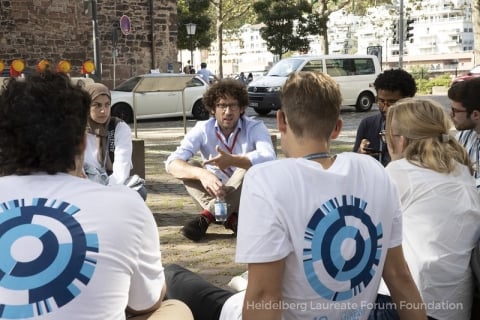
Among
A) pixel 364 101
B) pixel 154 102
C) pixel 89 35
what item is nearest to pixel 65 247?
pixel 154 102

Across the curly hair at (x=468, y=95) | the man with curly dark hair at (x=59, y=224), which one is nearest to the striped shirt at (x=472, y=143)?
the curly hair at (x=468, y=95)

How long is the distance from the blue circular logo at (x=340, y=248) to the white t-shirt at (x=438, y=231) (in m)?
0.57

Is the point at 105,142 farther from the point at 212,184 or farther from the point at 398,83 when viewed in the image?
the point at 398,83

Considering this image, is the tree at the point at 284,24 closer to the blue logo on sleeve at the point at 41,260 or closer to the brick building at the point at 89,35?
the brick building at the point at 89,35

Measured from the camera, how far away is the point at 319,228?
2023 millimetres

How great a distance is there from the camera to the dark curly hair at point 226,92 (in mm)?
5219

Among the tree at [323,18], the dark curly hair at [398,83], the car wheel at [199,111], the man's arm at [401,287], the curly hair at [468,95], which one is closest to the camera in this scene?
the man's arm at [401,287]

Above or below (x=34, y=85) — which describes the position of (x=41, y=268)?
below

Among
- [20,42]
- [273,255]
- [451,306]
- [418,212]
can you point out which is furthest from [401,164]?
[20,42]

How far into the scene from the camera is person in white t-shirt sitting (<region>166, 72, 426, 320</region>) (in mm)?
1985

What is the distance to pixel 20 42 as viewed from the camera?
893 inches

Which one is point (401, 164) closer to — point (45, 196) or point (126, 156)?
point (45, 196)

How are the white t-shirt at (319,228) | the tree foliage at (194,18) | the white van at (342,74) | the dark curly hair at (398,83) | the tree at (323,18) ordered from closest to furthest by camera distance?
1. the white t-shirt at (319,228)
2. the dark curly hair at (398,83)
3. the white van at (342,74)
4. the tree at (323,18)
5. the tree foliage at (194,18)

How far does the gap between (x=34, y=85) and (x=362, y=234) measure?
3.69 feet
